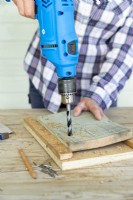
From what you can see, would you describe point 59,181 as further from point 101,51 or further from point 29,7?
point 101,51

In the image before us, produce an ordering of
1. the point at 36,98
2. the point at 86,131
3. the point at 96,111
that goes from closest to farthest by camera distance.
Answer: the point at 86,131 → the point at 96,111 → the point at 36,98

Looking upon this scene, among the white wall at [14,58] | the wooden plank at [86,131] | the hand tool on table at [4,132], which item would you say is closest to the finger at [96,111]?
the wooden plank at [86,131]

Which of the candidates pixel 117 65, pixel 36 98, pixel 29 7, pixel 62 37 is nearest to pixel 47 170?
pixel 62 37

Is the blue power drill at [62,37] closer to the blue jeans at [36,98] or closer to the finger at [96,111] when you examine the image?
the finger at [96,111]

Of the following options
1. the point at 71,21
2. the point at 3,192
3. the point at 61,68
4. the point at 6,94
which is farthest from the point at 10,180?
the point at 6,94

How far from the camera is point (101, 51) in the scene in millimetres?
1475

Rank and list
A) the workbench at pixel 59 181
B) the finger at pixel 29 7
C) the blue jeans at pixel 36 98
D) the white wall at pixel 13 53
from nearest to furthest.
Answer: the workbench at pixel 59 181
the finger at pixel 29 7
the blue jeans at pixel 36 98
the white wall at pixel 13 53

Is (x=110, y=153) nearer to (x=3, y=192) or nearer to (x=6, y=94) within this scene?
(x=3, y=192)

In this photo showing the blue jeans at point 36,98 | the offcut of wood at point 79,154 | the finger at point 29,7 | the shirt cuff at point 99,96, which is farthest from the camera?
the blue jeans at point 36,98

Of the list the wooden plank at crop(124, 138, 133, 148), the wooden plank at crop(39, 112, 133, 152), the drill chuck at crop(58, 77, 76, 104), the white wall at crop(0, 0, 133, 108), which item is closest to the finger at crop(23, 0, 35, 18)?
the drill chuck at crop(58, 77, 76, 104)

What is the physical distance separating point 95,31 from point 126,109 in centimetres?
33

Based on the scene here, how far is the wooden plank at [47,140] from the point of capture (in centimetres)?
98

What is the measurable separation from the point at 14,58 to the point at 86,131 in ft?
4.92

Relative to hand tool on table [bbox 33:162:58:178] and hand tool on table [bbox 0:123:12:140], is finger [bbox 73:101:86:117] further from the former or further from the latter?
hand tool on table [bbox 33:162:58:178]
